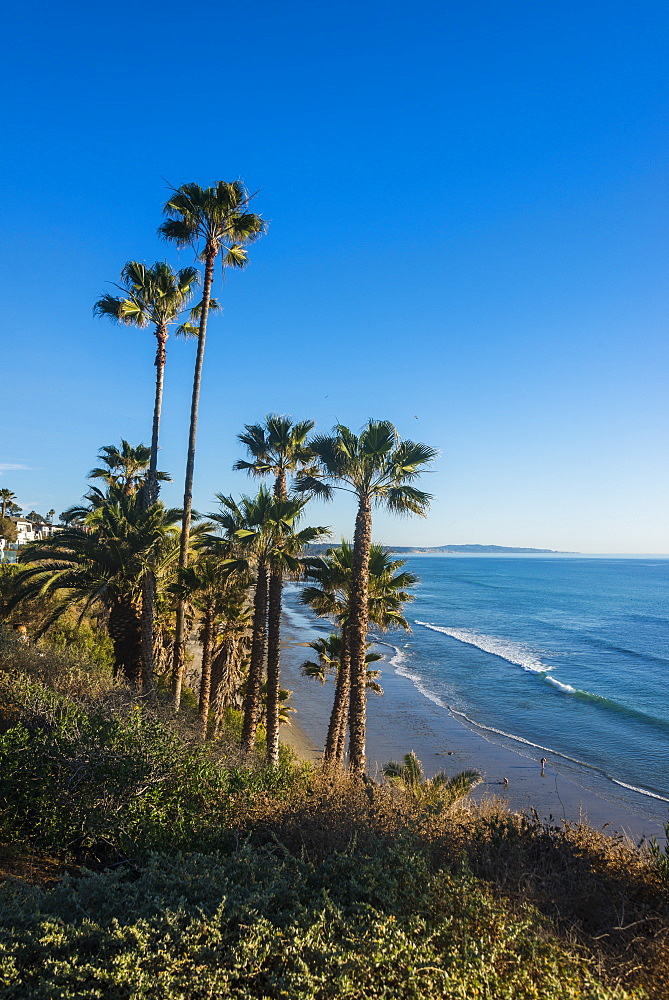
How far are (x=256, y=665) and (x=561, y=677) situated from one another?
29981 millimetres

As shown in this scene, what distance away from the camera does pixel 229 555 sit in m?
16.8

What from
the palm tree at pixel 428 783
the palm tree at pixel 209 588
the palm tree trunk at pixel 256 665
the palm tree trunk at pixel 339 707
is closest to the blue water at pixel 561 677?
the palm tree at pixel 428 783

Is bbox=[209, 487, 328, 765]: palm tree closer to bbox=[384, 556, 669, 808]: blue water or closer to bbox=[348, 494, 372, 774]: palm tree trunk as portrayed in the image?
bbox=[348, 494, 372, 774]: palm tree trunk

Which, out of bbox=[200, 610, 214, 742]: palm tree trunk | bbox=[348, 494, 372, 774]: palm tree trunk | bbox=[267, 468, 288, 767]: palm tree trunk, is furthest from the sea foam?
bbox=[348, 494, 372, 774]: palm tree trunk

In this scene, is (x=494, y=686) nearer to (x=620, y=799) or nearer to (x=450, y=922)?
(x=620, y=799)

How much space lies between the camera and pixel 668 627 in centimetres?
6222

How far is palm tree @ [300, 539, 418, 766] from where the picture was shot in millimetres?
17734

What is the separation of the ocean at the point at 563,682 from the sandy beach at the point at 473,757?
0.41 m

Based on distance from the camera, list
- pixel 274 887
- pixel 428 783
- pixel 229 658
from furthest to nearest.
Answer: pixel 229 658 → pixel 428 783 → pixel 274 887

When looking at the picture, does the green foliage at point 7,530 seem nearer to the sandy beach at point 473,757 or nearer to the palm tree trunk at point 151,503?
the sandy beach at point 473,757

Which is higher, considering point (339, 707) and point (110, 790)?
point (110, 790)

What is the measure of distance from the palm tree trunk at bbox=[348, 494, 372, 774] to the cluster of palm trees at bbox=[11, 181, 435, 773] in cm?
3

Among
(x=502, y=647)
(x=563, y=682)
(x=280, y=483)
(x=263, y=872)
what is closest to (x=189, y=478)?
(x=280, y=483)

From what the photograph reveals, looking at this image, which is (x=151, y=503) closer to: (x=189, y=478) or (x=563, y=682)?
(x=189, y=478)
